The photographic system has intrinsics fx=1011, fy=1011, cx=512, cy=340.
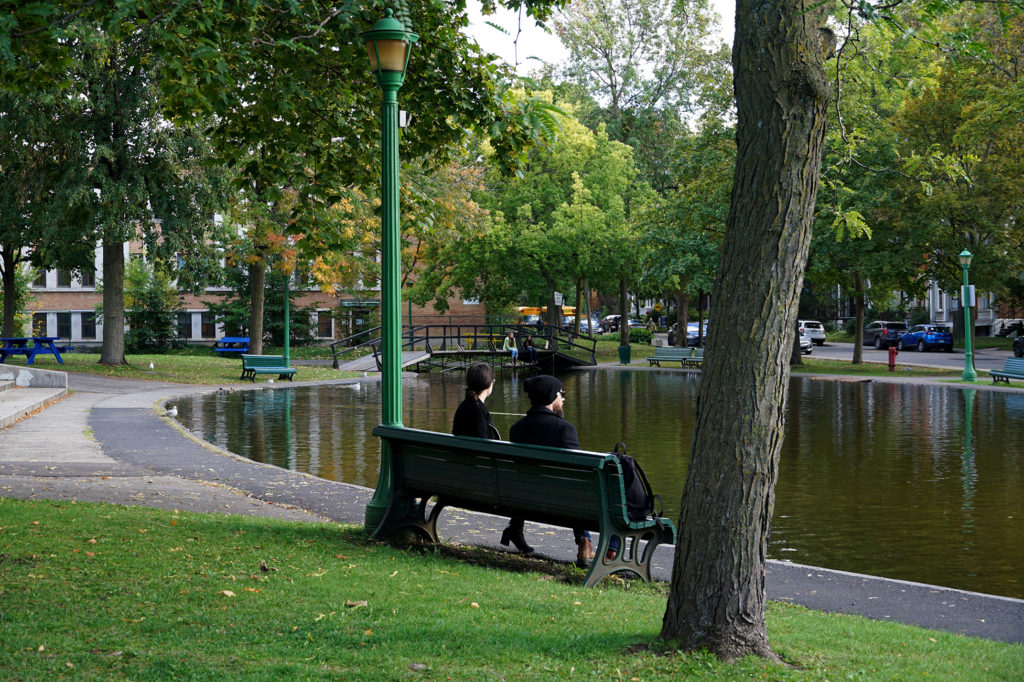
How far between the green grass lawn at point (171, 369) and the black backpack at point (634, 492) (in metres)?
25.7

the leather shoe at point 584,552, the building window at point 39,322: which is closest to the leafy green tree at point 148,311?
the building window at point 39,322

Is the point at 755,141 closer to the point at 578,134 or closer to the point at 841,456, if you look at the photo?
the point at 841,456

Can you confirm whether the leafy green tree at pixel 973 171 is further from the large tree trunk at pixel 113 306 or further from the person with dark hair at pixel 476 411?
the person with dark hair at pixel 476 411

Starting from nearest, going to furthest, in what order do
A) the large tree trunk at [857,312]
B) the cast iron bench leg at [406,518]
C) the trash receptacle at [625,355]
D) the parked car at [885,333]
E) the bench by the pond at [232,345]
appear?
the cast iron bench leg at [406,518]
the large tree trunk at [857,312]
the trash receptacle at [625,355]
the bench by the pond at [232,345]
the parked car at [885,333]

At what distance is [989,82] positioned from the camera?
3281cm

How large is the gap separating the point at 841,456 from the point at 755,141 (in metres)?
10.9

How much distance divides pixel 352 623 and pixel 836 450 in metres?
11.8

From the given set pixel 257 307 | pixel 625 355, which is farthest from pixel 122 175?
pixel 625 355

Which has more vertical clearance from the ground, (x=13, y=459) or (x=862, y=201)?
(x=862, y=201)

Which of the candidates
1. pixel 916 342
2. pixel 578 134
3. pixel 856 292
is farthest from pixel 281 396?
pixel 916 342

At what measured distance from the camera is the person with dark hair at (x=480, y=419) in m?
8.04

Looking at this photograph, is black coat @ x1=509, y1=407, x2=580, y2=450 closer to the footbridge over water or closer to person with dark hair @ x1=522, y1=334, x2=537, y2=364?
the footbridge over water

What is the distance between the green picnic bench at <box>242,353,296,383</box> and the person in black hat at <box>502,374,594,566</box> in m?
25.7

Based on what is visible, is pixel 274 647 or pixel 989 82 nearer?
pixel 274 647
